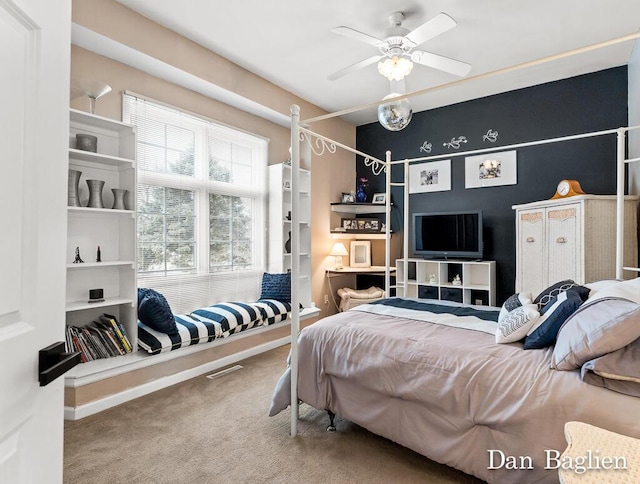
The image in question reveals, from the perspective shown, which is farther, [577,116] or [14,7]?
[577,116]

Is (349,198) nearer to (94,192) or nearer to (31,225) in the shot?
(94,192)

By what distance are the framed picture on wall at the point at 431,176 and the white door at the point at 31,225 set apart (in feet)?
15.0

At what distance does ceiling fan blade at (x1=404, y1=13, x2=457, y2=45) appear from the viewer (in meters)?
2.26

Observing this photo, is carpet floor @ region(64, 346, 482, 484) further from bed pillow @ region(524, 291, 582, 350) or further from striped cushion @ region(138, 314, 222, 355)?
bed pillow @ region(524, 291, 582, 350)

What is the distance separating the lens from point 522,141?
4305 mm

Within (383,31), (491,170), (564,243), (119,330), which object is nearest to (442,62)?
(383,31)

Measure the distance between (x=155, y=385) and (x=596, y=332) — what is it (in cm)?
288

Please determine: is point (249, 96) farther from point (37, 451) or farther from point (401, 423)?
point (37, 451)

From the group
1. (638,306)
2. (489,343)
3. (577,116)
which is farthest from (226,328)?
(577,116)

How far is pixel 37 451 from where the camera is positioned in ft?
2.44

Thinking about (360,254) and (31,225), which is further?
(360,254)

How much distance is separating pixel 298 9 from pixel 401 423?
115 inches

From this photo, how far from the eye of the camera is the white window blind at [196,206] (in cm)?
340

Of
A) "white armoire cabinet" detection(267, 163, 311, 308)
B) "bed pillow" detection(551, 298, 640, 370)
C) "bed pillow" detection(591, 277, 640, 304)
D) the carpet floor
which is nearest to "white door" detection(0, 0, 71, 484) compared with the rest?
the carpet floor
